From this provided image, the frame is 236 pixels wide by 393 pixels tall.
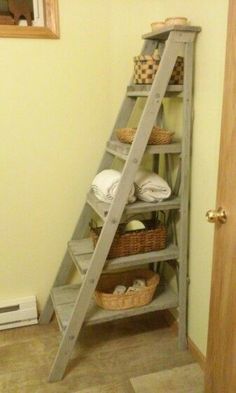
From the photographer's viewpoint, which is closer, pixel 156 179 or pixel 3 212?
pixel 156 179

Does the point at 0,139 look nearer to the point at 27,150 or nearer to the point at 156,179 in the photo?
the point at 27,150

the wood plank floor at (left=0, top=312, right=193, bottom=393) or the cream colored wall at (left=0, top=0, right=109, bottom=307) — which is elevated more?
the cream colored wall at (left=0, top=0, right=109, bottom=307)

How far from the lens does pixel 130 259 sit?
1736 millimetres

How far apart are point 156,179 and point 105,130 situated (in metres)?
0.52

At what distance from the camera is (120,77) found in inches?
79.6

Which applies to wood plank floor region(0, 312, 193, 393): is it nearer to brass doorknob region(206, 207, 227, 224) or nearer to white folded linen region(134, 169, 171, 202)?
white folded linen region(134, 169, 171, 202)

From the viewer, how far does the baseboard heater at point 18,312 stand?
208 cm

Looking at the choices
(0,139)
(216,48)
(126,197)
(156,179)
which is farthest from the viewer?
(0,139)

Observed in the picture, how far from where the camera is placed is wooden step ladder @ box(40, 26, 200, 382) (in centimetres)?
154

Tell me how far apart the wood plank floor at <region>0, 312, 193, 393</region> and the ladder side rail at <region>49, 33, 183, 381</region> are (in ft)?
0.34

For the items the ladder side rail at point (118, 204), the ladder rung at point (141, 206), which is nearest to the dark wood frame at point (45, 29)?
the ladder side rail at point (118, 204)

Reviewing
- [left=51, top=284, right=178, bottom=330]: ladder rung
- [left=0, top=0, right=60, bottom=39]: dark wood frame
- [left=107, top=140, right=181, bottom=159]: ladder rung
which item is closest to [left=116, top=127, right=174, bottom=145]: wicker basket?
[left=107, top=140, right=181, bottom=159]: ladder rung

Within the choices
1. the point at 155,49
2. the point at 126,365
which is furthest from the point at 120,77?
the point at 126,365

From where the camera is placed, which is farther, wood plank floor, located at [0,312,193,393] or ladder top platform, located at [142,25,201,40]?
wood plank floor, located at [0,312,193,393]
